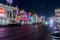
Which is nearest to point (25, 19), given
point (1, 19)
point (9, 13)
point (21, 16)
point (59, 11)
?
point (21, 16)

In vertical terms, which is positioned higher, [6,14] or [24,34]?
[6,14]

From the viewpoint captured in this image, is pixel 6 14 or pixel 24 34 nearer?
pixel 24 34

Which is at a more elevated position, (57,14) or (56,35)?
(57,14)

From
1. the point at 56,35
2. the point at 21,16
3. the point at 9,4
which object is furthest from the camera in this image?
the point at 21,16

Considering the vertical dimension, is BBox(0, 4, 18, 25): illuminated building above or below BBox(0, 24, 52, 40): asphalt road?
above

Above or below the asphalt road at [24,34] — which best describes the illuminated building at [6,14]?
above

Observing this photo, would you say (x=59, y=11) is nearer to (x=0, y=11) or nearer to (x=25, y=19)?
(x=0, y=11)

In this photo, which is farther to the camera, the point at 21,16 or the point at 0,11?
the point at 21,16

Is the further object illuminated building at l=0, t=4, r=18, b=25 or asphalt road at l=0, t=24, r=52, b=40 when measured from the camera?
illuminated building at l=0, t=4, r=18, b=25

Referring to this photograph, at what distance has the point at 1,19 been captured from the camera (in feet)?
272

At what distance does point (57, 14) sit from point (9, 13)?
63.4m

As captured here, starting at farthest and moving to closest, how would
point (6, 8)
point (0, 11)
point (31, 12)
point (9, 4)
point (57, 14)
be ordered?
point (31, 12)
point (9, 4)
point (6, 8)
point (0, 11)
point (57, 14)

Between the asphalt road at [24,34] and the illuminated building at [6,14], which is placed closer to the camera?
the asphalt road at [24,34]

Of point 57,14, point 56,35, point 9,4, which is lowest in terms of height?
point 56,35
